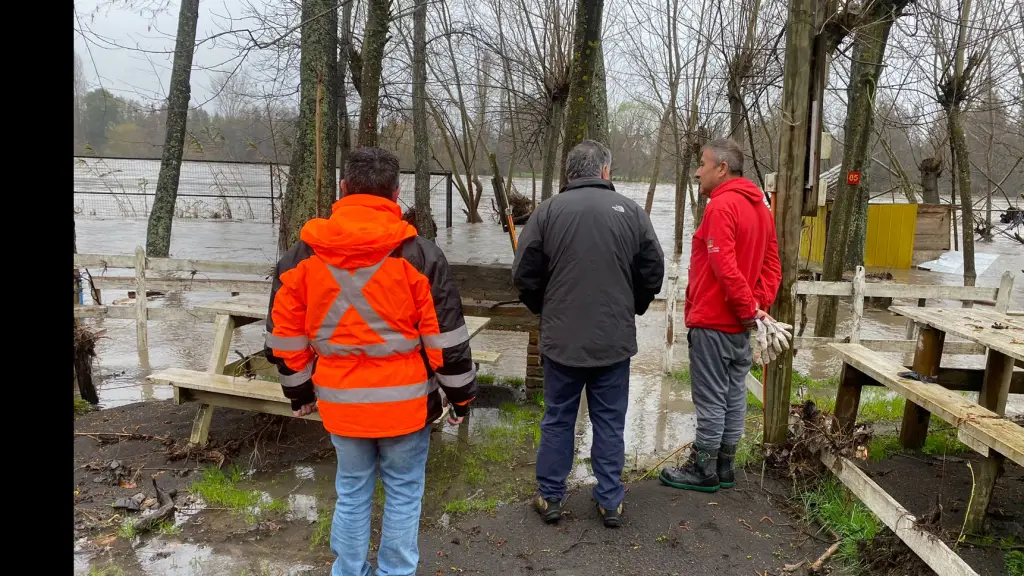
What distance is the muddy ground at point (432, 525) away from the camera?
10.7 ft

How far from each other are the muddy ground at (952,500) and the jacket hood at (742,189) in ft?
5.63

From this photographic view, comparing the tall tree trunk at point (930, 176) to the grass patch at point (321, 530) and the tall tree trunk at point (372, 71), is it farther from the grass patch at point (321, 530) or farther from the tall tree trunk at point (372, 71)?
the grass patch at point (321, 530)

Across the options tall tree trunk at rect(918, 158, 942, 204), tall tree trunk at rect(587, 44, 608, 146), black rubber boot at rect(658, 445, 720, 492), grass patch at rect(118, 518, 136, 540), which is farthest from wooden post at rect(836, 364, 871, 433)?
tall tree trunk at rect(918, 158, 942, 204)

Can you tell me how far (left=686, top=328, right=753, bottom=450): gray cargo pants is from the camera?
3.79m

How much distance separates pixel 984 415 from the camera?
3223mm

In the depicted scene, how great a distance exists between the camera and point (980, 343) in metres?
3.82

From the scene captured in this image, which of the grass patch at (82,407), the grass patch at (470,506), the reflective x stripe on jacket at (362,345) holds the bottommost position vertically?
the grass patch at (82,407)

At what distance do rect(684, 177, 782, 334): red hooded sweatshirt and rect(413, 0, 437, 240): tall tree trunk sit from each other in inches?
466

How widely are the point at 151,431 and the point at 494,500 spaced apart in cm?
282

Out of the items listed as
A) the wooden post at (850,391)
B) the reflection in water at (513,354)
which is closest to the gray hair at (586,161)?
the wooden post at (850,391)

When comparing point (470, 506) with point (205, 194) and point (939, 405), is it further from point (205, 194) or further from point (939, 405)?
point (205, 194)

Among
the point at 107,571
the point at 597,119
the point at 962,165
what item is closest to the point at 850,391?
the point at 597,119

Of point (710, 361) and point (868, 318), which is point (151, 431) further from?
point (868, 318)
